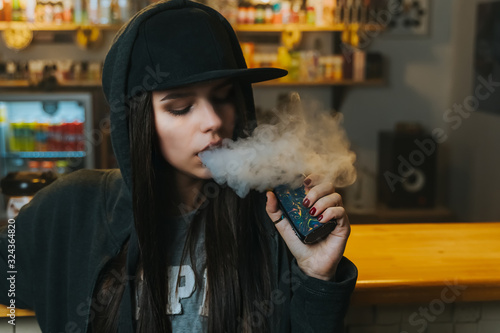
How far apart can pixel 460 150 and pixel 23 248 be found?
4135mm

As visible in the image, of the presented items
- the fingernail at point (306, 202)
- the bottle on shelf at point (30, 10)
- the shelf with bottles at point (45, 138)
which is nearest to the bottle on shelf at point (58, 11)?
the bottle on shelf at point (30, 10)

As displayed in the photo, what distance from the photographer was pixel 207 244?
51.1 inches

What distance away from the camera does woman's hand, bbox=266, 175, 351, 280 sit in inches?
43.9

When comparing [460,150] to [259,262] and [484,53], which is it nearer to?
[484,53]

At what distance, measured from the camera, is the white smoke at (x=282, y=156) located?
1149mm

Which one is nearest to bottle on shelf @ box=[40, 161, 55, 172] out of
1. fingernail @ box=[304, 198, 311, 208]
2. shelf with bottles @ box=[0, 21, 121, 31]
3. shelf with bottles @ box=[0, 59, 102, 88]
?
shelf with bottles @ box=[0, 59, 102, 88]

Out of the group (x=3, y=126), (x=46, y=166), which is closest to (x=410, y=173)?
(x=46, y=166)

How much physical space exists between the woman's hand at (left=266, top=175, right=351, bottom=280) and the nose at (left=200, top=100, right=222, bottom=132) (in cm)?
18

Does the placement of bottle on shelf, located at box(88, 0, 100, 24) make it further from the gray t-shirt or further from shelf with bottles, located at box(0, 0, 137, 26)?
the gray t-shirt

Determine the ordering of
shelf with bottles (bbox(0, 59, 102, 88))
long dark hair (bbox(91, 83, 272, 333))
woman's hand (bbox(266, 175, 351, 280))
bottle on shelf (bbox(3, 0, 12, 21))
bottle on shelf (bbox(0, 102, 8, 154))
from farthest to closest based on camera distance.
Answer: shelf with bottles (bbox(0, 59, 102, 88))
bottle on shelf (bbox(3, 0, 12, 21))
bottle on shelf (bbox(0, 102, 8, 154))
long dark hair (bbox(91, 83, 272, 333))
woman's hand (bbox(266, 175, 351, 280))

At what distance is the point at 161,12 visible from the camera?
1.21 metres

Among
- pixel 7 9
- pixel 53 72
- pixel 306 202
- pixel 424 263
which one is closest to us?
pixel 306 202

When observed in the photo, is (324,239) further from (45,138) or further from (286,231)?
(45,138)

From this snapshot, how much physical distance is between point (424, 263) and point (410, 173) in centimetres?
308
